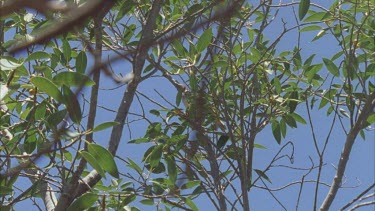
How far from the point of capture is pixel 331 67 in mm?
2564

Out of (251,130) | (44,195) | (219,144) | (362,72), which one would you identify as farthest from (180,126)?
(362,72)

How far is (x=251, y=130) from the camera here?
227cm

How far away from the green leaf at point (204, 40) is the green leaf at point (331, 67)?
0.55 meters

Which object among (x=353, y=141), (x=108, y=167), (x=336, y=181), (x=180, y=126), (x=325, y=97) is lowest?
(x=108, y=167)

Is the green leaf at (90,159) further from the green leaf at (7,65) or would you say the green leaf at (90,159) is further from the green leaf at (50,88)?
the green leaf at (7,65)

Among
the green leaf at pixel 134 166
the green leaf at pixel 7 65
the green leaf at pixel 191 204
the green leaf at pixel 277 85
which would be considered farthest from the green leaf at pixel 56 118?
the green leaf at pixel 277 85

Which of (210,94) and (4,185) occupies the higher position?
(210,94)

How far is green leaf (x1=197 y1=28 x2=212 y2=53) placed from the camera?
2.18 metres

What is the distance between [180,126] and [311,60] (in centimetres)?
56

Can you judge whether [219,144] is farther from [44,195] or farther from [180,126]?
[44,195]

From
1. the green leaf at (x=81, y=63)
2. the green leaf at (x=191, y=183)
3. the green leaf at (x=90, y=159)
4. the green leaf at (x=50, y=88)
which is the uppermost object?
the green leaf at (x=81, y=63)

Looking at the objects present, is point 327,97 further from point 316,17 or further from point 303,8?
point 303,8

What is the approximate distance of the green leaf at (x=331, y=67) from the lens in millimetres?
2545

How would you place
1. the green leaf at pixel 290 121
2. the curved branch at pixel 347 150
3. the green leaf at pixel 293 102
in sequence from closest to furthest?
the curved branch at pixel 347 150, the green leaf at pixel 293 102, the green leaf at pixel 290 121
